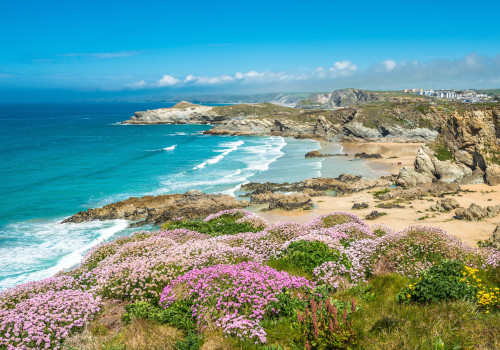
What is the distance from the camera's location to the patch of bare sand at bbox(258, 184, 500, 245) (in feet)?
63.0

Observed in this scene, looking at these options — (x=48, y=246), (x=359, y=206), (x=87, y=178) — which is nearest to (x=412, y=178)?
(x=359, y=206)

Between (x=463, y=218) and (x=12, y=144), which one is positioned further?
(x=12, y=144)

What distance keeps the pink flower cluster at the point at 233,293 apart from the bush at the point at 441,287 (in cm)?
226

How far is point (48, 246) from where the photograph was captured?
23.1 metres

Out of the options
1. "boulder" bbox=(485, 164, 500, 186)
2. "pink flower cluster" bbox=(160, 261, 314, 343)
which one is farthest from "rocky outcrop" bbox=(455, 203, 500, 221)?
"pink flower cluster" bbox=(160, 261, 314, 343)

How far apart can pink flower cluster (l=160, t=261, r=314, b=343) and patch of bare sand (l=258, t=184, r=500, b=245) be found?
1352 cm

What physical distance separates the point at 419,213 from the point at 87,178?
41228mm

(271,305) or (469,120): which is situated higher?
(469,120)

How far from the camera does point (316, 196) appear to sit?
3538 cm

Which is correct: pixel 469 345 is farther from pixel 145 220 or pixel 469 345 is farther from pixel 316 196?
pixel 316 196

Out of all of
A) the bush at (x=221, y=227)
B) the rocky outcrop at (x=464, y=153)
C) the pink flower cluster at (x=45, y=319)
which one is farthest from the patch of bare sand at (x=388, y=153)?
the pink flower cluster at (x=45, y=319)

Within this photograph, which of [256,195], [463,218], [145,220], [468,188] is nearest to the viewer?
[463,218]

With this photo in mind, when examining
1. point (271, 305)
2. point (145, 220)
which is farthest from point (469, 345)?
point (145, 220)

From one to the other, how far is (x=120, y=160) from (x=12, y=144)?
37.6 metres
